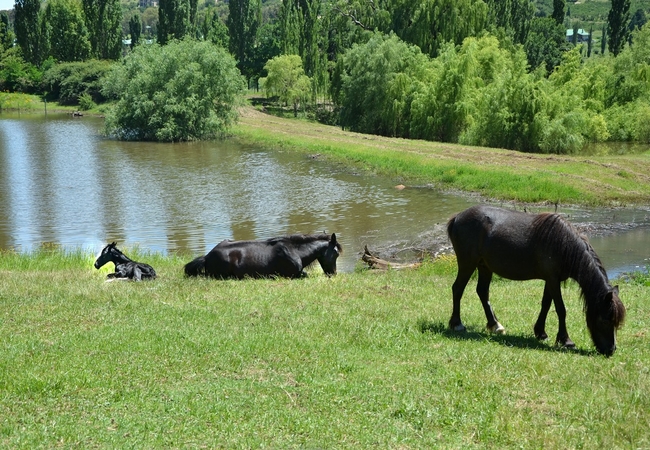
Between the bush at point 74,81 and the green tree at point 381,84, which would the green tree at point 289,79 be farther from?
the bush at point 74,81

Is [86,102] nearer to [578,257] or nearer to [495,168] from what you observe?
[495,168]

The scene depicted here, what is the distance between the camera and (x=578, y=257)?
31.5 feet

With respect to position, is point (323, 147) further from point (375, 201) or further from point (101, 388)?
point (101, 388)

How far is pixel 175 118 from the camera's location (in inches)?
2253

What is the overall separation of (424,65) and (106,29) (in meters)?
59.7

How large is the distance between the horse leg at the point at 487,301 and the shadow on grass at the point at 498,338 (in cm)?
13

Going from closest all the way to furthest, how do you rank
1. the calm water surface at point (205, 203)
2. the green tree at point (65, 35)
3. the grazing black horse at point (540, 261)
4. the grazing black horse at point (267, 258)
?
the grazing black horse at point (540, 261) < the grazing black horse at point (267, 258) < the calm water surface at point (205, 203) < the green tree at point (65, 35)

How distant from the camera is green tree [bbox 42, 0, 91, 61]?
105 metres

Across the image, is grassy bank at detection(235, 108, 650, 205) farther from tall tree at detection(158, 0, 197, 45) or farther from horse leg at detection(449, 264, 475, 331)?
tall tree at detection(158, 0, 197, 45)

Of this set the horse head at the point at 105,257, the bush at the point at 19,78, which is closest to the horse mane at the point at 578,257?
the horse head at the point at 105,257

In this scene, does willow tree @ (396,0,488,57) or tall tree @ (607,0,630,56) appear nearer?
willow tree @ (396,0,488,57)

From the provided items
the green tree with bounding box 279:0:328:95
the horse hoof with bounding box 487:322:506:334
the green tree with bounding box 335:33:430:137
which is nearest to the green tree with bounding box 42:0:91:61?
the green tree with bounding box 279:0:328:95

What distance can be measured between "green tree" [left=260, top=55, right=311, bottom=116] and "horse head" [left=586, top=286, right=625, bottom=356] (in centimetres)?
7430

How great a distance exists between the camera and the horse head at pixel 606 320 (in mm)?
8992
